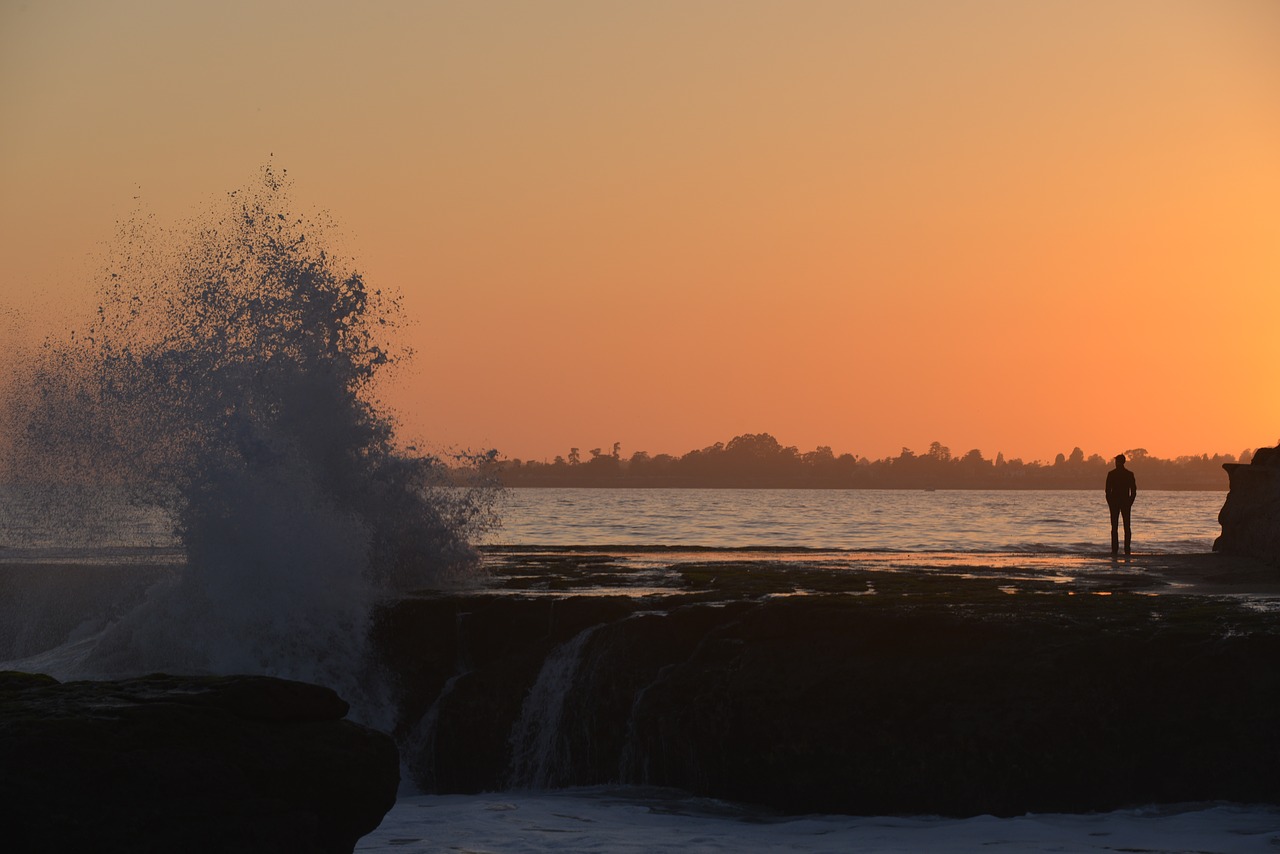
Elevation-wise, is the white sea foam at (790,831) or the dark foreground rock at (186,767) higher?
the dark foreground rock at (186,767)

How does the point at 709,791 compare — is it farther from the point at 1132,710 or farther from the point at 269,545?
the point at 269,545

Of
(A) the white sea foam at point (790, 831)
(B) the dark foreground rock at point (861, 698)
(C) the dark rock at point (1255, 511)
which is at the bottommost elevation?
(A) the white sea foam at point (790, 831)

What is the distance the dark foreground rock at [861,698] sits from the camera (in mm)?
8953

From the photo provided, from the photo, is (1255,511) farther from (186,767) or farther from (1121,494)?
(186,767)

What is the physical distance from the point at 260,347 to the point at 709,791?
8.98 metres

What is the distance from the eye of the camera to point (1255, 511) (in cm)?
1689

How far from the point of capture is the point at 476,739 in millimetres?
11047

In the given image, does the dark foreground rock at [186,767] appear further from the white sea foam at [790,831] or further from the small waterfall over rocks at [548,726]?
the small waterfall over rocks at [548,726]

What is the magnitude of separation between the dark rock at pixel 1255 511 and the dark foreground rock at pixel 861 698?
219 inches

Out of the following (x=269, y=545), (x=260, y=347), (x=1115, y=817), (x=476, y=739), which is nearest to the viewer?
(x=1115, y=817)

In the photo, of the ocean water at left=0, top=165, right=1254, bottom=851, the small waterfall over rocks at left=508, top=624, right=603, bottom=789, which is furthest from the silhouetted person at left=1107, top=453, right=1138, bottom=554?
the small waterfall over rocks at left=508, top=624, right=603, bottom=789

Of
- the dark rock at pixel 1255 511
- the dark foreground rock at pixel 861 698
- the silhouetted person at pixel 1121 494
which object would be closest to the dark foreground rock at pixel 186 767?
the dark foreground rock at pixel 861 698

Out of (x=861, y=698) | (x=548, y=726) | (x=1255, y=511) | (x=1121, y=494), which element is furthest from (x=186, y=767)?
(x=1121, y=494)

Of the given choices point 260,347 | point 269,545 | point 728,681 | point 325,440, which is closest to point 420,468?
point 325,440
